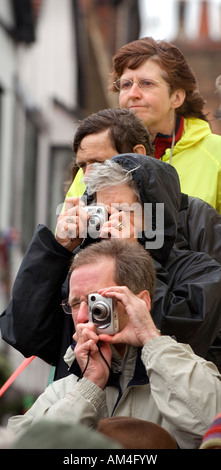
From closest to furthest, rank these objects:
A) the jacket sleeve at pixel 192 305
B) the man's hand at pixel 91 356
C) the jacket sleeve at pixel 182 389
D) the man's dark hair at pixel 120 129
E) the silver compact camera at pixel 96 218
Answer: the jacket sleeve at pixel 182 389, the man's hand at pixel 91 356, the jacket sleeve at pixel 192 305, the silver compact camera at pixel 96 218, the man's dark hair at pixel 120 129

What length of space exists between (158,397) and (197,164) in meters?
1.80

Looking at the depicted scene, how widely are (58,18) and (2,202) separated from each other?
5863 mm

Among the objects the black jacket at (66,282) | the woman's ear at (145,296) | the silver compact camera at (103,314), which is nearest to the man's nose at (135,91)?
the black jacket at (66,282)

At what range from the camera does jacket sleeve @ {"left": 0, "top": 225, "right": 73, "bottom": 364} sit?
423 centimetres

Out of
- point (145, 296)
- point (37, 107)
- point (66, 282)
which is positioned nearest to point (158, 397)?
point (145, 296)

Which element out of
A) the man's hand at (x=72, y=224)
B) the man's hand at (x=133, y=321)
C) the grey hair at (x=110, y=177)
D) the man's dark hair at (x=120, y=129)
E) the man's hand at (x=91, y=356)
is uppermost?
the man's dark hair at (x=120, y=129)

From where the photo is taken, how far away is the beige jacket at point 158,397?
3.43 metres

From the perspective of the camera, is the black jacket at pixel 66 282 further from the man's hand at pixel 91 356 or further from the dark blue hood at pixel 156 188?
the man's hand at pixel 91 356

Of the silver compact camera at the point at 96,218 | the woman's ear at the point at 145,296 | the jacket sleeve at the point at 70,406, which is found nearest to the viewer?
the jacket sleeve at the point at 70,406

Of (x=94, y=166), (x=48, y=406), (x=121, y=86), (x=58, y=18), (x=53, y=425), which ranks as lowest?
(x=48, y=406)

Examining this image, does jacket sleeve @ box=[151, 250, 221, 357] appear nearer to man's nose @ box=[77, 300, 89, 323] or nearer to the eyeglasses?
man's nose @ box=[77, 300, 89, 323]

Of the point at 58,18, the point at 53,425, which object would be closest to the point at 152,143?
the point at 53,425

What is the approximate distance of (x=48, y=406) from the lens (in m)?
3.77
